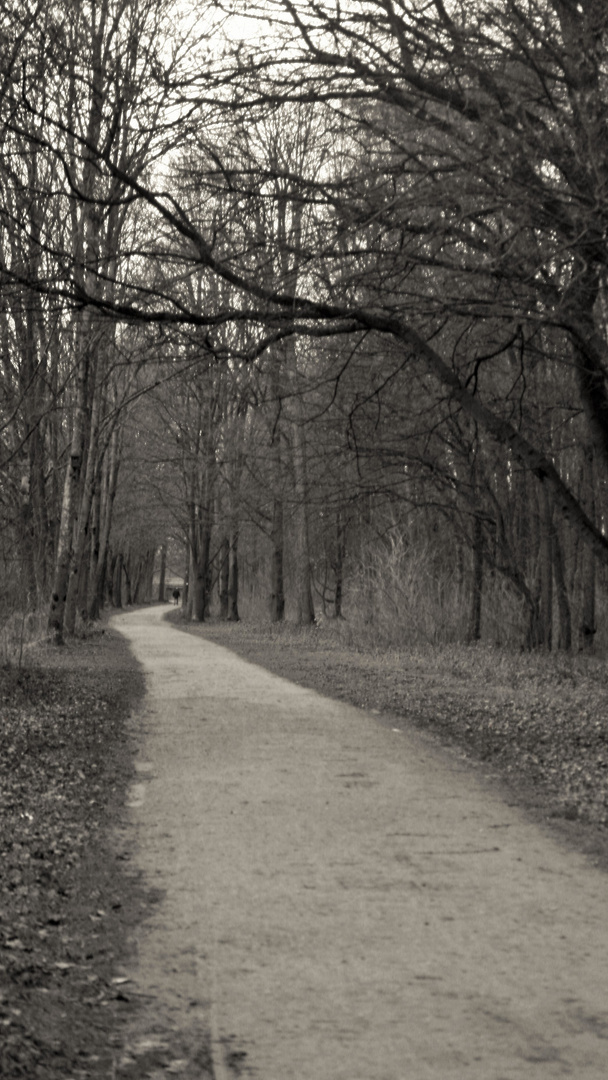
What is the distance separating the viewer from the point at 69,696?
15.1m

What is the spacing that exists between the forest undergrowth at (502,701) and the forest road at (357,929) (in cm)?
46

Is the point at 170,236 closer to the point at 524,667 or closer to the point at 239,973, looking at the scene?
the point at 239,973

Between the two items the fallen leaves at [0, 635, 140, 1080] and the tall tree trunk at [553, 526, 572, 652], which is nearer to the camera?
the fallen leaves at [0, 635, 140, 1080]

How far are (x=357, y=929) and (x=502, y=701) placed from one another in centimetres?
1008

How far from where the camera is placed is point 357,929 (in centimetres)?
548

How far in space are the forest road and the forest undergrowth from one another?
1.49 ft

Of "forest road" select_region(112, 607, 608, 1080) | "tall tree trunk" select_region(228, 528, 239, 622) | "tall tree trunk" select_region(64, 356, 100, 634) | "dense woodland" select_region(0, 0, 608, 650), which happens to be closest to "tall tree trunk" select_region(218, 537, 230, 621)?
"tall tree trunk" select_region(228, 528, 239, 622)

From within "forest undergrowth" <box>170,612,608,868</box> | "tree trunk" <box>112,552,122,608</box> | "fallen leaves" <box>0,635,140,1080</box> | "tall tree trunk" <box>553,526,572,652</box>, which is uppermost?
"tree trunk" <box>112,552,122,608</box>

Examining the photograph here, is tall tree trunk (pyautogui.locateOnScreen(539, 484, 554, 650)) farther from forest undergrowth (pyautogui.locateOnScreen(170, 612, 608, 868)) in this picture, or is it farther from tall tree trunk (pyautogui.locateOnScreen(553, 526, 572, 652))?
forest undergrowth (pyautogui.locateOnScreen(170, 612, 608, 868))

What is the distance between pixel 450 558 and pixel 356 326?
22.5 meters

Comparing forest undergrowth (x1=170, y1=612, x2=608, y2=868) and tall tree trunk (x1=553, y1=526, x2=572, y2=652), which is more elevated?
tall tree trunk (x1=553, y1=526, x2=572, y2=652)

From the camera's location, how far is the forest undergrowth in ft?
30.0

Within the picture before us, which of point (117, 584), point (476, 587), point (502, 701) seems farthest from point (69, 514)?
point (117, 584)

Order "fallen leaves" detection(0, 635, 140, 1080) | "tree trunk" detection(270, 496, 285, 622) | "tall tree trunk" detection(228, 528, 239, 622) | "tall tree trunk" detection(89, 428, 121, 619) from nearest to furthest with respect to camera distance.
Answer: "fallen leaves" detection(0, 635, 140, 1080), "tree trunk" detection(270, 496, 285, 622), "tall tree trunk" detection(89, 428, 121, 619), "tall tree trunk" detection(228, 528, 239, 622)
